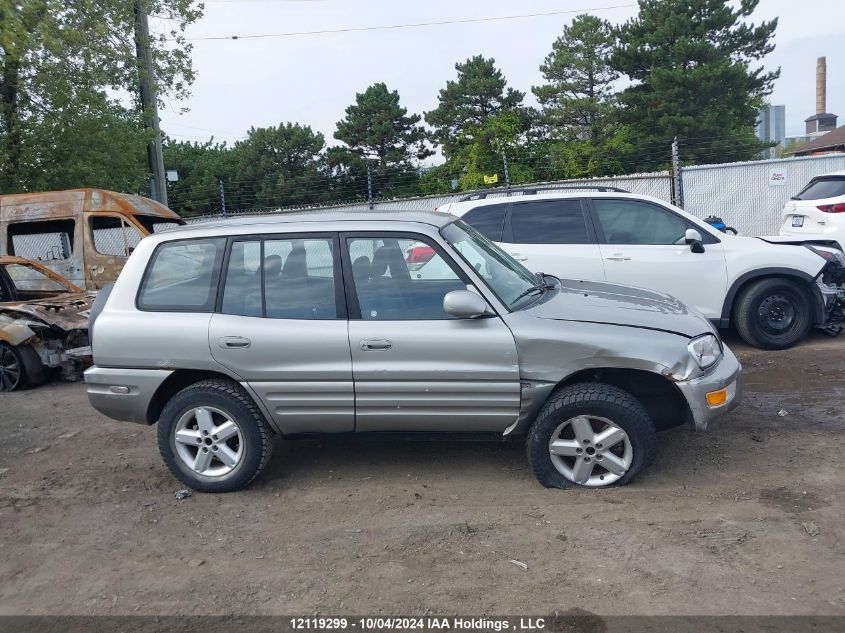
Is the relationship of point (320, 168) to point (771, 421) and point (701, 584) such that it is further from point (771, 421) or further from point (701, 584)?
point (701, 584)

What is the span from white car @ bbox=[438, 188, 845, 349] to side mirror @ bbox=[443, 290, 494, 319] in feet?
11.9

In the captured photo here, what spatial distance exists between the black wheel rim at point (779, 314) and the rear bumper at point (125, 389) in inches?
238

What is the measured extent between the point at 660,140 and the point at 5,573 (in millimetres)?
30307

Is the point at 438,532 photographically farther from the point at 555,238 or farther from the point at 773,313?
the point at 773,313

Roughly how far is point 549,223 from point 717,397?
386cm

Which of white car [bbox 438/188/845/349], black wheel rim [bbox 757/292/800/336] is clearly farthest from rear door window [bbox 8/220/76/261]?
black wheel rim [bbox 757/292/800/336]

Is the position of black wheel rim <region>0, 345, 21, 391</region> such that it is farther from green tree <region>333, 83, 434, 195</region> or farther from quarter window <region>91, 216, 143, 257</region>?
green tree <region>333, 83, 434, 195</region>

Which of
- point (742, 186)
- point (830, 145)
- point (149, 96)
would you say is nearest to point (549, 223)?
point (742, 186)

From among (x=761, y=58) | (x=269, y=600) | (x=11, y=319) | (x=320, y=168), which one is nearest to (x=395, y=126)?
(x=320, y=168)

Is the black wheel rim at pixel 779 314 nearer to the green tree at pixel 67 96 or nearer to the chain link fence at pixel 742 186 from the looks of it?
the chain link fence at pixel 742 186

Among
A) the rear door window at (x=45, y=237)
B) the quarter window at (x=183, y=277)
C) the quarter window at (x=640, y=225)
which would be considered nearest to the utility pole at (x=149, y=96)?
the rear door window at (x=45, y=237)

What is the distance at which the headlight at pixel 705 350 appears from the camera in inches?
179

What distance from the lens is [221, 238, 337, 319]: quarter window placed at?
4.83 metres

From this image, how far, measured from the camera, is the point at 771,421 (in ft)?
18.9
